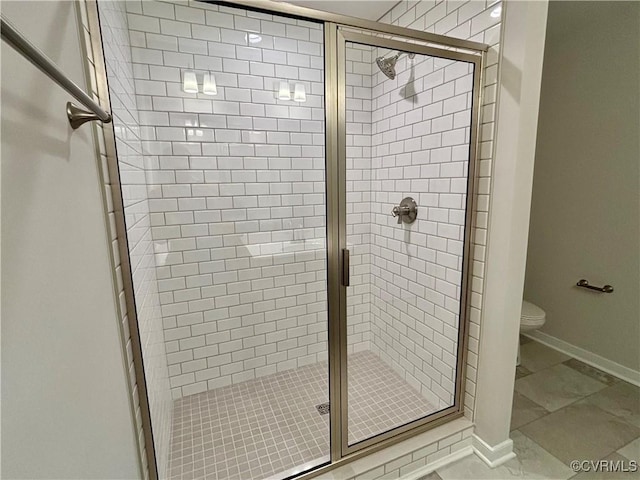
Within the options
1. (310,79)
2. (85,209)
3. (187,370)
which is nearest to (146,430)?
(85,209)

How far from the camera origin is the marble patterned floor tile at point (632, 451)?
1496 millimetres

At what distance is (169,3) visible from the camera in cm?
165

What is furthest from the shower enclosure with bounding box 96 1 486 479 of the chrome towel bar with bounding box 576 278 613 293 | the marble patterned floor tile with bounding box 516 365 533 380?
the chrome towel bar with bounding box 576 278 613 293

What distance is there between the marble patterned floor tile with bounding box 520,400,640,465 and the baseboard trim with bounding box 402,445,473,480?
40 centimetres

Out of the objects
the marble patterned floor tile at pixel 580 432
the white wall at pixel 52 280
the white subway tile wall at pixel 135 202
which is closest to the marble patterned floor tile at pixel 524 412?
the marble patterned floor tile at pixel 580 432

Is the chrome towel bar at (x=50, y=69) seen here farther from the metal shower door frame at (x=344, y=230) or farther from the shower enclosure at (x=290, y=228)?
the metal shower door frame at (x=344, y=230)

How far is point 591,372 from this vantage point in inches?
86.0

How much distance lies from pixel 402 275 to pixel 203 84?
68.4 inches

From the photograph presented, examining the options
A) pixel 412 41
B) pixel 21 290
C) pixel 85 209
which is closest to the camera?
pixel 21 290

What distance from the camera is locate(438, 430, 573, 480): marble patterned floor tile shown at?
143 centimetres

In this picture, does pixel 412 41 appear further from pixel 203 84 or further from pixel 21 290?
pixel 21 290

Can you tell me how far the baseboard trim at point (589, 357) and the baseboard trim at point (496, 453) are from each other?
1.26 metres

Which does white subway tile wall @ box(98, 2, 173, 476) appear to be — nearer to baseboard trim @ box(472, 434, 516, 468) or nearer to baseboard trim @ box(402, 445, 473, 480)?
baseboard trim @ box(402, 445, 473, 480)

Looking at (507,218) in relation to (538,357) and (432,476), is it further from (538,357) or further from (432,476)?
(538,357)
